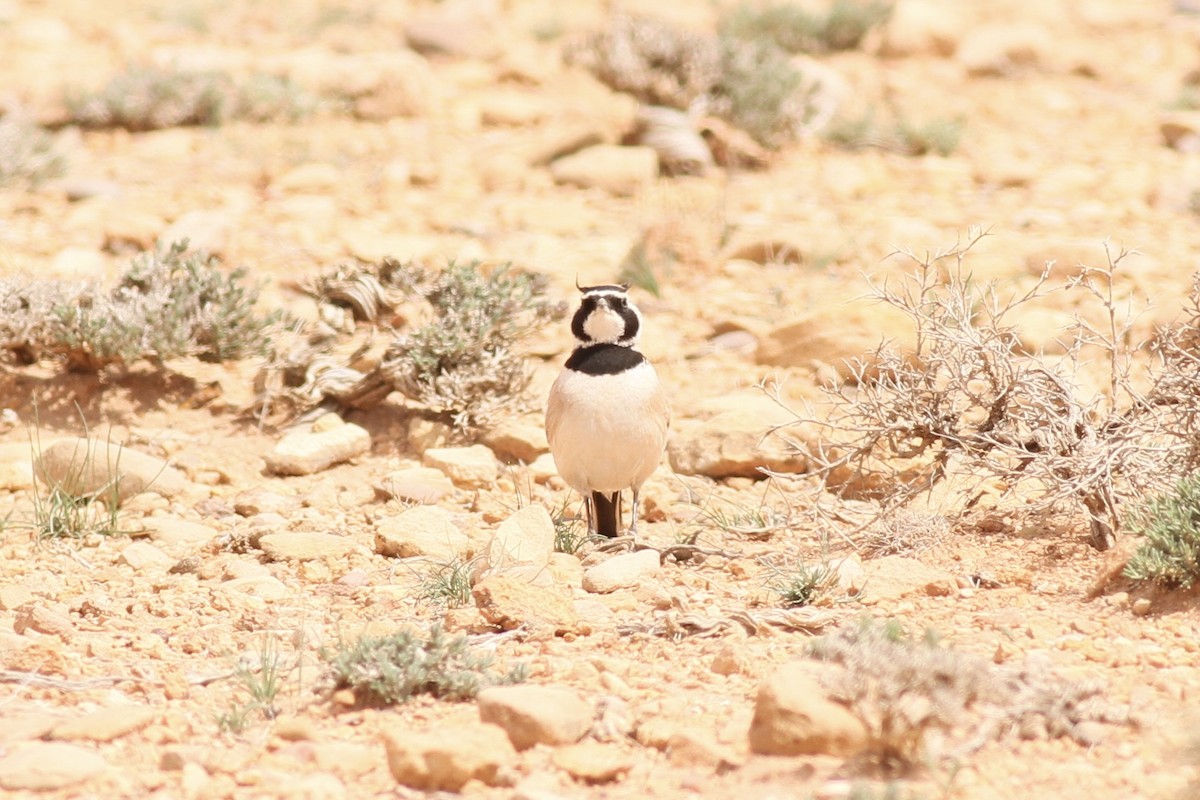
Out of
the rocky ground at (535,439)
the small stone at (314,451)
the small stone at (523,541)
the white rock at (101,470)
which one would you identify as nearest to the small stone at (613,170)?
the rocky ground at (535,439)

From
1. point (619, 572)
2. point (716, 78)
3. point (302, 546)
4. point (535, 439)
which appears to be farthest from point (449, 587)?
point (716, 78)

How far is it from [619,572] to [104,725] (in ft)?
6.41

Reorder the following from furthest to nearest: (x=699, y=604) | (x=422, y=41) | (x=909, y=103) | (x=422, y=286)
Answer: (x=422, y=41), (x=909, y=103), (x=422, y=286), (x=699, y=604)

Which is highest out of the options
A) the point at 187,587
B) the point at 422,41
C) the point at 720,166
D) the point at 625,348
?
the point at 422,41

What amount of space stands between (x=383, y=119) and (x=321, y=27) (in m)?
2.71

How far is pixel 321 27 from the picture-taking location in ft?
44.7

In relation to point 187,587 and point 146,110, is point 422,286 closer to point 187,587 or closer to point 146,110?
point 187,587

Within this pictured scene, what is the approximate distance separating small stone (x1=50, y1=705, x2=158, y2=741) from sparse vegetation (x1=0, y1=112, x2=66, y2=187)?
20.9 feet

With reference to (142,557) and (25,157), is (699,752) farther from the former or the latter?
(25,157)

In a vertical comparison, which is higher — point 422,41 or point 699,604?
point 422,41

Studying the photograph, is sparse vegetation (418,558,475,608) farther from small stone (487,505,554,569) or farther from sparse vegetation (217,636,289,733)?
sparse vegetation (217,636,289,733)

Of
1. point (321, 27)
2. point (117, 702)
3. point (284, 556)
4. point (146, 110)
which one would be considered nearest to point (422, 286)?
point (284, 556)

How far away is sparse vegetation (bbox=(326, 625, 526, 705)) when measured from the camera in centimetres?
413

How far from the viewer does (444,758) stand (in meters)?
3.62
